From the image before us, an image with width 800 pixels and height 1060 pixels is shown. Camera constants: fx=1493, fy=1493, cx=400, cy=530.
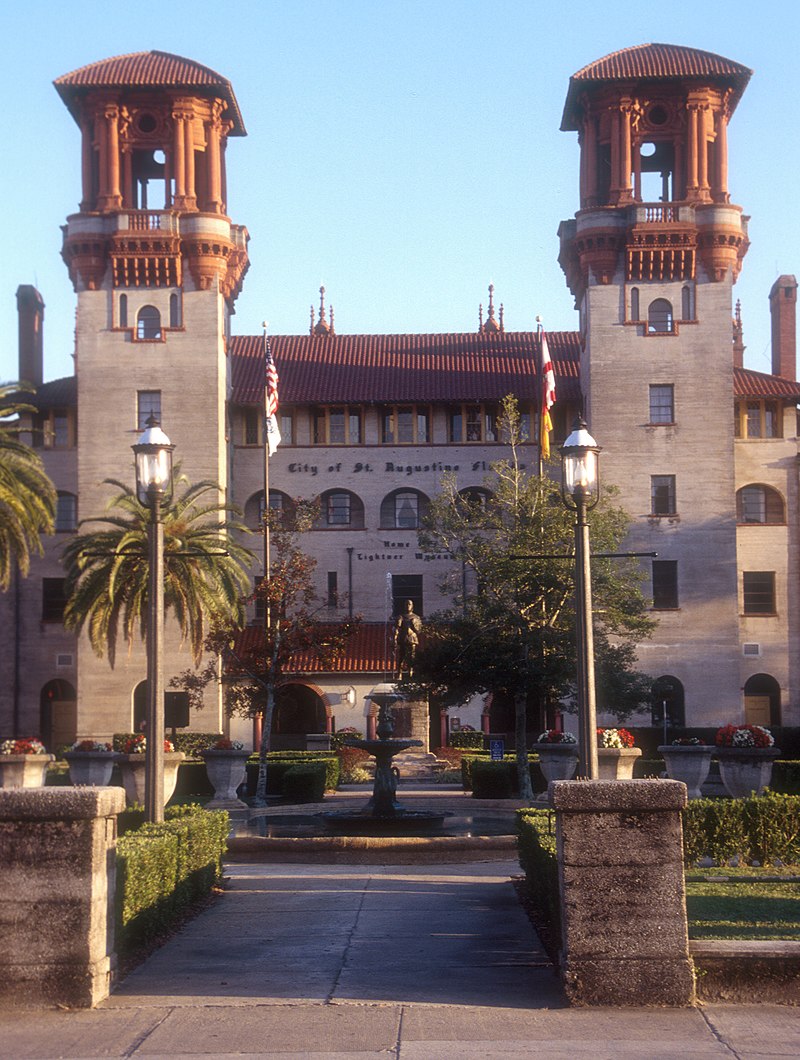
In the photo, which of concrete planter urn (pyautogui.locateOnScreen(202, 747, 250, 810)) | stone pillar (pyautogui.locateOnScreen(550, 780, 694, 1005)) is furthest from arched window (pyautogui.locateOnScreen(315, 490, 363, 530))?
stone pillar (pyautogui.locateOnScreen(550, 780, 694, 1005))

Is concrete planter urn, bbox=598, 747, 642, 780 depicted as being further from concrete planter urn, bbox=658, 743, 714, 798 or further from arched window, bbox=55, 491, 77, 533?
arched window, bbox=55, 491, 77, 533

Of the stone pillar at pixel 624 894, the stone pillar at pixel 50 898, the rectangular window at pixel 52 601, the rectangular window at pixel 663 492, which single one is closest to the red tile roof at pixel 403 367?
the rectangular window at pixel 663 492

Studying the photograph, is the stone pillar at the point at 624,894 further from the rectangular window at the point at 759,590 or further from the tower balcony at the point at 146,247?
the rectangular window at the point at 759,590

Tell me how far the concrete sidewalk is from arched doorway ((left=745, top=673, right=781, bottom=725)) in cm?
4468

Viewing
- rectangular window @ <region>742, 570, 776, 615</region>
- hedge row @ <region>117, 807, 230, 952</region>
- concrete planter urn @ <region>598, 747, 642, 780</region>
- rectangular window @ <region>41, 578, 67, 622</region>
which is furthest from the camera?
rectangular window @ <region>41, 578, 67, 622</region>

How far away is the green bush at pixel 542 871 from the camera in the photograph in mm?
13172

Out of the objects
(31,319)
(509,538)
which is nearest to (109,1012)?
(509,538)

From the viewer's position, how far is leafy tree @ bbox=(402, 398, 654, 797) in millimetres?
37969

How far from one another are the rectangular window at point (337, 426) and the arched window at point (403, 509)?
287 centimetres

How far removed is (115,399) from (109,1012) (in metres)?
48.0

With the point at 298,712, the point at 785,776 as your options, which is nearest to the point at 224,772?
the point at 785,776

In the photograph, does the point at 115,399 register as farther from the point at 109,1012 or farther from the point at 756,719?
the point at 109,1012

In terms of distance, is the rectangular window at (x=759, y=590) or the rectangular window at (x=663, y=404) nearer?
the rectangular window at (x=663, y=404)

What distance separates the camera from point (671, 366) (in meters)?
57.8
